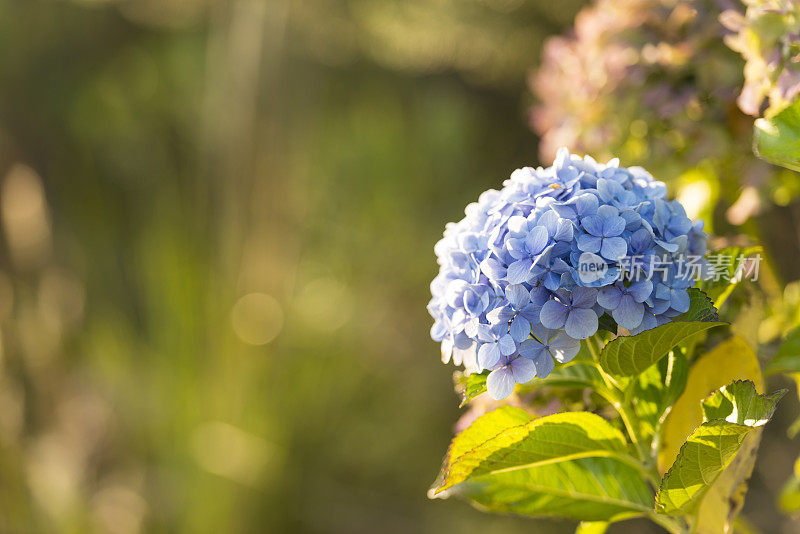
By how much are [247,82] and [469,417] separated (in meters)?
1.30

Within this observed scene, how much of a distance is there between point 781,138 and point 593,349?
0.68ft

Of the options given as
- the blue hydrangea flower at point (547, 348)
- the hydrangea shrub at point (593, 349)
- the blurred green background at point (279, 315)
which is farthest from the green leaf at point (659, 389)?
the blurred green background at point (279, 315)

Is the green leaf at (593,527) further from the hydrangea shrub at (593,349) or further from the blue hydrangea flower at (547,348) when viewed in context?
the blue hydrangea flower at (547,348)

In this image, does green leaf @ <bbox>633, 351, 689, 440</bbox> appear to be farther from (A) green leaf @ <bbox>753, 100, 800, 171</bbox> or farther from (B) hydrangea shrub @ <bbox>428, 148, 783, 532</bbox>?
(A) green leaf @ <bbox>753, 100, 800, 171</bbox>

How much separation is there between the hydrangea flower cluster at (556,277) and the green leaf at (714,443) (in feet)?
0.22

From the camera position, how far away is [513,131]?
196 centimetres

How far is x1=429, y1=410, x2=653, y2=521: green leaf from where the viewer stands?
0.51m

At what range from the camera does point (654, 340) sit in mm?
458

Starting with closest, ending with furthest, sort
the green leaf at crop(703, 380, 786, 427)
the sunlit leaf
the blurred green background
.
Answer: the green leaf at crop(703, 380, 786, 427)
the sunlit leaf
the blurred green background

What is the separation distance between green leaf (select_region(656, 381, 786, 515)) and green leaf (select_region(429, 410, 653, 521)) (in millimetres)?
66

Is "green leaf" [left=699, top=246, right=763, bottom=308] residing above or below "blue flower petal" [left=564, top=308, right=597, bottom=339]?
above

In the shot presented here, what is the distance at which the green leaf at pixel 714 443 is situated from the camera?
1.44 ft

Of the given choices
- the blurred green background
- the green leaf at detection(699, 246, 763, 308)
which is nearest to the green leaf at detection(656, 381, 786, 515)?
the green leaf at detection(699, 246, 763, 308)

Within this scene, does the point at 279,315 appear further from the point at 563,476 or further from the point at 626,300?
the point at 626,300
